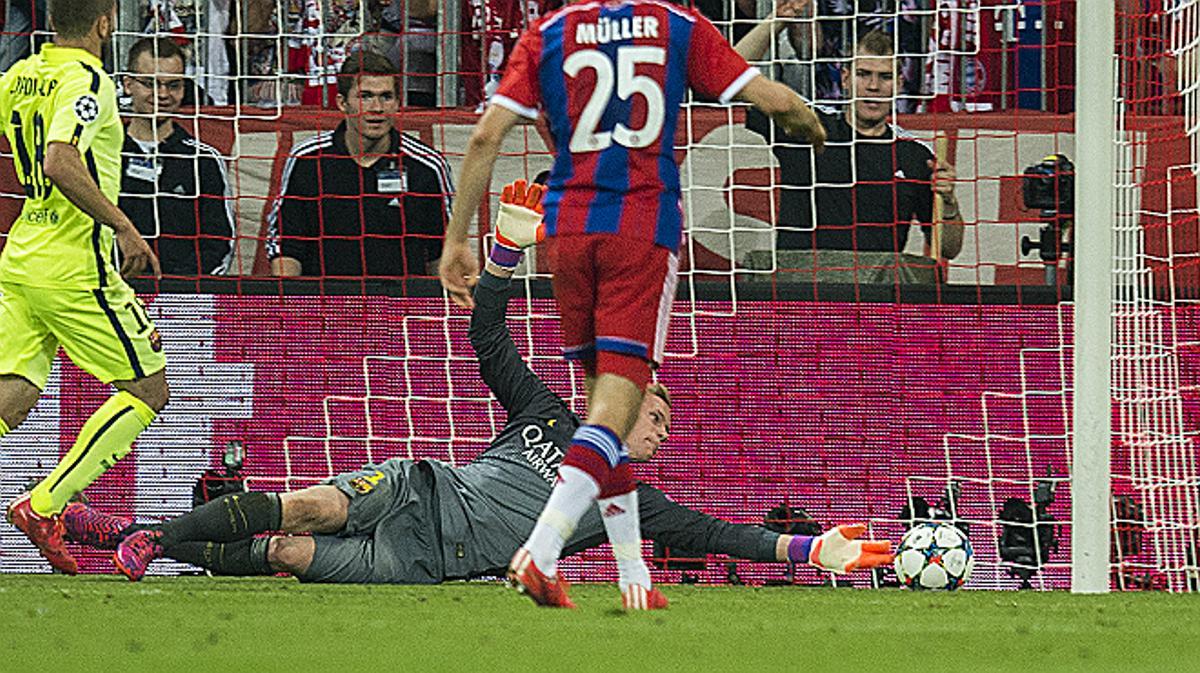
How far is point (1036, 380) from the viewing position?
824 centimetres

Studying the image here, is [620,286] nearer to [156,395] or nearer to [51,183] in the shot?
[156,395]

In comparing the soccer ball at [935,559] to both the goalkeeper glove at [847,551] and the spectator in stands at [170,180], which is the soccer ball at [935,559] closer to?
the goalkeeper glove at [847,551]

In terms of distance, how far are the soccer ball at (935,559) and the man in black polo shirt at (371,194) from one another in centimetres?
272

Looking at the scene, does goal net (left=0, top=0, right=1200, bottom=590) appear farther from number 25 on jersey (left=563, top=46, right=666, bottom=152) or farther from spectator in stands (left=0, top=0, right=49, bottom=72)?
number 25 on jersey (left=563, top=46, right=666, bottom=152)

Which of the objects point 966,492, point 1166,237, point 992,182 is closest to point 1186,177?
point 1166,237

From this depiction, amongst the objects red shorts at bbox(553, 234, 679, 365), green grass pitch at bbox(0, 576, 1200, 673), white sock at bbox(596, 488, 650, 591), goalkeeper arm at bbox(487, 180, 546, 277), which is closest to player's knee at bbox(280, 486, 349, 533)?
green grass pitch at bbox(0, 576, 1200, 673)

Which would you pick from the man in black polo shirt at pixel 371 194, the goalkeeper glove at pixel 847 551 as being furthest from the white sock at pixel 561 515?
the man in black polo shirt at pixel 371 194

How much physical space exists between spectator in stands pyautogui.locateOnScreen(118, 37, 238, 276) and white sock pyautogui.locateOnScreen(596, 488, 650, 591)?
3834 millimetres

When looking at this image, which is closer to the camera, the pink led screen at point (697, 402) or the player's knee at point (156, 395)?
the player's knee at point (156, 395)

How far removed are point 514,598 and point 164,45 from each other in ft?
13.2

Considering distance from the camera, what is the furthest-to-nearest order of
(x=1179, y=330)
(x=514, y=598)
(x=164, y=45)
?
(x=164, y=45)
(x=1179, y=330)
(x=514, y=598)

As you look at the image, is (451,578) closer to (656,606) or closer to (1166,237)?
(656,606)

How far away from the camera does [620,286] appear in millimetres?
5020

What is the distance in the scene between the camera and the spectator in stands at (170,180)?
28.7 feet
